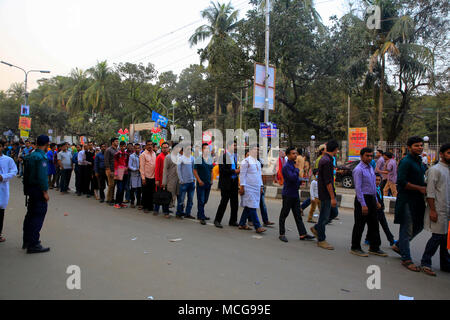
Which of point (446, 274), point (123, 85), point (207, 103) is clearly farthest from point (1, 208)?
point (207, 103)

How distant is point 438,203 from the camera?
438cm

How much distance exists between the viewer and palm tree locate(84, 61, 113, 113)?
42250mm

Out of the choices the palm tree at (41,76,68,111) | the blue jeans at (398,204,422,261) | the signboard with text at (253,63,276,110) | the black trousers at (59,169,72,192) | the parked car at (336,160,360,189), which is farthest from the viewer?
the palm tree at (41,76,68,111)

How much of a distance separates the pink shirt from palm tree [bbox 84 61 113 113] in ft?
121

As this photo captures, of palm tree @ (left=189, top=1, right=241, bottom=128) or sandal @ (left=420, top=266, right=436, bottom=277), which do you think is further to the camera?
palm tree @ (left=189, top=1, right=241, bottom=128)

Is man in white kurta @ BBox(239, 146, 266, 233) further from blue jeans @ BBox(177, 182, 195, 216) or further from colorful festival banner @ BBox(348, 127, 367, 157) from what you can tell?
colorful festival banner @ BBox(348, 127, 367, 157)

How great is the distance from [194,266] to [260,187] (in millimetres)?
2668

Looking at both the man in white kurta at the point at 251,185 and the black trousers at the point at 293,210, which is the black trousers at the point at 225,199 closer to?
the man in white kurta at the point at 251,185

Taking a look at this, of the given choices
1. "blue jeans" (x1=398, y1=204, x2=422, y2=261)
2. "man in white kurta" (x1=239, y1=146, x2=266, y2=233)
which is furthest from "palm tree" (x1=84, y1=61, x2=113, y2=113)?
"blue jeans" (x1=398, y1=204, x2=422, y2=261)

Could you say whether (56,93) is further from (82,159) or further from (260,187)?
(260,187)

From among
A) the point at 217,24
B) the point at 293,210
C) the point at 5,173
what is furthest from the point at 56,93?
the point at 293,210

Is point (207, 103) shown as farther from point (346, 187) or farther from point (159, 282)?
point (159, 282)

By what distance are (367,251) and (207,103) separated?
35772mm

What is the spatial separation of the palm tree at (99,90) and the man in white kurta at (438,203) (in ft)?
140
